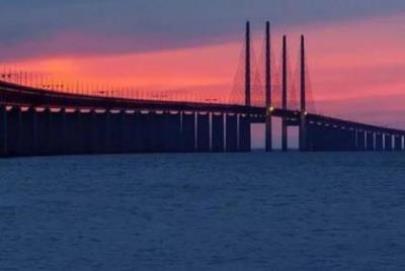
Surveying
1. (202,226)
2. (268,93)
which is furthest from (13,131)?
(202,226)

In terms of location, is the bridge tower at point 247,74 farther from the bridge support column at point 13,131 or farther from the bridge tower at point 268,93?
the bridge support column at point 13,131

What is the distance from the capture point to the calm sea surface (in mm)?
26859

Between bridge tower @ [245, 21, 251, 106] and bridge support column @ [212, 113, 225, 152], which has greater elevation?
bridge tower @ [245, 21, 251, 106]

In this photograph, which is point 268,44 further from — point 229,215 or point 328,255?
point 328,255

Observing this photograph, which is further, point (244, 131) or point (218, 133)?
point (218, 133)

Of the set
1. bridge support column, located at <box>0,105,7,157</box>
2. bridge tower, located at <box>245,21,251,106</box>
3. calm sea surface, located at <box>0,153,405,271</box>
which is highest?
bridge tower, located at <box>245,21,251,106</box>

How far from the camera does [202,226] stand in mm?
34500

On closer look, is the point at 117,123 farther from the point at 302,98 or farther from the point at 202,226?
the point at 202,226

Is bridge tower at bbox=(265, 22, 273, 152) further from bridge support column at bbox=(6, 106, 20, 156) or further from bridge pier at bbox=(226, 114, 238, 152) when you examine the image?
bridge support column at bbox=(6, 106, 20, 156)

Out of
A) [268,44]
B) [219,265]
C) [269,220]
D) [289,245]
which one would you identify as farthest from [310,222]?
[268,44]

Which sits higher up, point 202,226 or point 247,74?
point 247,74

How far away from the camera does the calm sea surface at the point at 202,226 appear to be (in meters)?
26.9

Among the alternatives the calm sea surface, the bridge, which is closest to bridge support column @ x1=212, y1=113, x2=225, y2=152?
the bridge

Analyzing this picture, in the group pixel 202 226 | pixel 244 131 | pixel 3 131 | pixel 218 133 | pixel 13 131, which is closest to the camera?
pixel 202 226
